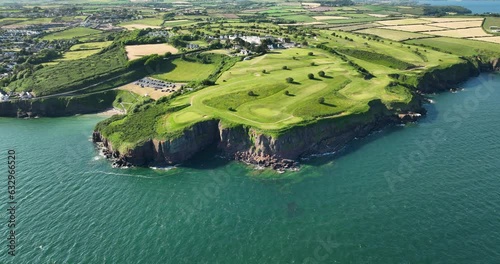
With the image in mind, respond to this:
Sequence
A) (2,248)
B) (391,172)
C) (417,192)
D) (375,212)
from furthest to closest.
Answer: (391,172), (417,192), (375,212), (2,248)

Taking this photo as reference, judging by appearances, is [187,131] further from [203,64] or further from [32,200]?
[203,64]

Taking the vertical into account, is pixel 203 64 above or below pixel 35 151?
above

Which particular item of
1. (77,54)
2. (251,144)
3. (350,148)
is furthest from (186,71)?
(350,148)

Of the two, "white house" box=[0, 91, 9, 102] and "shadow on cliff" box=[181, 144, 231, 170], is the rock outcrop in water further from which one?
"white house" box=[0, 91, 9, 102]

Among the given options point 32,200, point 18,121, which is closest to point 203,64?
point 18,121

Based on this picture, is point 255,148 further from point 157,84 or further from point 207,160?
point 157,84
